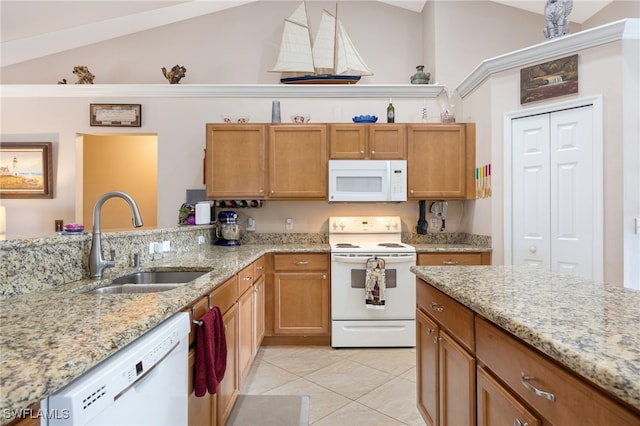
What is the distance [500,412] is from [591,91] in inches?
105

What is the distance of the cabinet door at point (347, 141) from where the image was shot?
11.5 feet

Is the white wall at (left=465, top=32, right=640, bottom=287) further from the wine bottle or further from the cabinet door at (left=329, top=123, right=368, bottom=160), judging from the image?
the cabinet door at (left=329, top=123, right=368, bottom=160)

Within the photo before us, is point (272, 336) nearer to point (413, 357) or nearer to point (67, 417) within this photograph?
point (413, 357)

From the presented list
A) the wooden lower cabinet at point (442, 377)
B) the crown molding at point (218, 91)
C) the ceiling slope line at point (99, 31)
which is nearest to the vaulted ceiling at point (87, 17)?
the ceiling slope line at point (99, 31)

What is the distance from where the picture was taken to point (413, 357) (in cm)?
298

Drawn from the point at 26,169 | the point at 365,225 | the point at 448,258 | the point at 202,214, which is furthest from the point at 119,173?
the point at 448,258

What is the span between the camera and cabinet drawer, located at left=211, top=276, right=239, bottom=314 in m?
1.73

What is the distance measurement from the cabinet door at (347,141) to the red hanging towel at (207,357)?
7.51ft

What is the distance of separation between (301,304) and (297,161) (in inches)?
55.7

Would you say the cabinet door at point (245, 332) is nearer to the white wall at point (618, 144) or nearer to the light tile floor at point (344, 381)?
the light tile floor at point (344, 381)

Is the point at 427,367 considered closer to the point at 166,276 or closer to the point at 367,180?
the point at 166,276

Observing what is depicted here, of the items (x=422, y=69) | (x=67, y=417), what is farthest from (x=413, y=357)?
(x=422, y=69)

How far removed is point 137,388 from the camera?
96 centimetres

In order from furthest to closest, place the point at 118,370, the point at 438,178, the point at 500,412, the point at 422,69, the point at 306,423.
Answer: the point at 422,69 < the point at 438,178 < the point at 306,423 < the point at 500,412 < the point at 118,370
